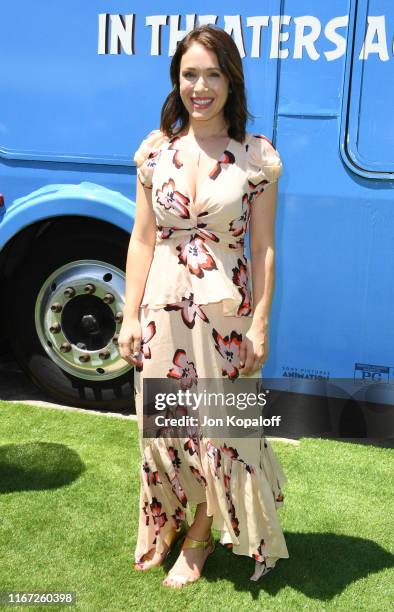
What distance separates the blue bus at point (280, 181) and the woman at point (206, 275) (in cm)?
102

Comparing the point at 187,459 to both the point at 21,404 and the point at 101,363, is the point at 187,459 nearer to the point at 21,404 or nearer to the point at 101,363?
the point at 101,363

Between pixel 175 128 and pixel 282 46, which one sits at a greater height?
pixel 282 46

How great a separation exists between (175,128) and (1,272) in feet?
6.35

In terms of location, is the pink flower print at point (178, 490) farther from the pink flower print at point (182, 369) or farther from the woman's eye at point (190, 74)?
the woman's eye at point (190, 74)

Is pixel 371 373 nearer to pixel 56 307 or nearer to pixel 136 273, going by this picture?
pixel 136 273

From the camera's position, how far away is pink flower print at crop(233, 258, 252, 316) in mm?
2146

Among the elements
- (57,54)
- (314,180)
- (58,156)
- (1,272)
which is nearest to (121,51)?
(57,54)

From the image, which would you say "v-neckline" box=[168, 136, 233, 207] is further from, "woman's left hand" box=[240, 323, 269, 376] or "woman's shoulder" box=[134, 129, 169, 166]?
"woman's left hand" box=[240, 323, 269, 376]

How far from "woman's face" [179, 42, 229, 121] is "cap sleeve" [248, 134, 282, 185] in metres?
0.16

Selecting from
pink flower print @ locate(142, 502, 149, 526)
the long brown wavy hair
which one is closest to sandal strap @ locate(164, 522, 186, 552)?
pink flower print @ locate(142, 502, 149, 526)

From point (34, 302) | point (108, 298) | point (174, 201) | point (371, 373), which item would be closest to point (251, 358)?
point (174, 201)

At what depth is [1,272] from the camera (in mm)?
3816

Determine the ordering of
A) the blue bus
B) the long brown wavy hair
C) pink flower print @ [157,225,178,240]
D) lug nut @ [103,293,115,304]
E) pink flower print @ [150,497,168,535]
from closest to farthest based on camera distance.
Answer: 1. the long brown wavy hair
2. pink flower print @ [157,225,178,240]
3. pink flower print @ [150,497,168,535]
4. the blue bus
5. lug nut @ [103,293,115,304]

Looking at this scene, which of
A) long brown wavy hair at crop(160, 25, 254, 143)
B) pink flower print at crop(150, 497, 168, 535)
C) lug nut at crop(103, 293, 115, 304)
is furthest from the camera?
lug nut at crop(103, 293, 115, 304)
